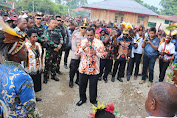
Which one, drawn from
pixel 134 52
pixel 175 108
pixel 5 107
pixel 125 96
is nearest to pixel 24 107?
pixel 5 107

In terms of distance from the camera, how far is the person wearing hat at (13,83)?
1333 mm

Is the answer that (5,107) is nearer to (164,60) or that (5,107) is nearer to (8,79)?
(8,79)

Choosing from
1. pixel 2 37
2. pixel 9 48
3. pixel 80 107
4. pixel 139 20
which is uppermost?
pixel 139 20

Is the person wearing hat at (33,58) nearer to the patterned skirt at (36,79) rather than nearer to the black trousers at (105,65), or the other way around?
the patterned skirt at (36,79)

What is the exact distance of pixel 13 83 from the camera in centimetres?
133

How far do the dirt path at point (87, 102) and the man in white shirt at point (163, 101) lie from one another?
8.24 ft

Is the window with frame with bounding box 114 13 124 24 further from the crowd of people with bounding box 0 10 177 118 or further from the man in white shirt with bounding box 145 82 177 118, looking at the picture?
the man in white shirt with bounding box 145 82 177 118

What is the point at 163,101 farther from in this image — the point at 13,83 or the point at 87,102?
the point at 87,102

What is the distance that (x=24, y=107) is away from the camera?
1438 mm

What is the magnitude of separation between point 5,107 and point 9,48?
56 cm

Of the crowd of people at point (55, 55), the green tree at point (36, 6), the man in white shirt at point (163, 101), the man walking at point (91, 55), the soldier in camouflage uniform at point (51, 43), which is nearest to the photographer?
the man in white shirt at point (163, 101)

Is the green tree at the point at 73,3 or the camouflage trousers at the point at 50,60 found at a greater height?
the green tree at the point at 73,3

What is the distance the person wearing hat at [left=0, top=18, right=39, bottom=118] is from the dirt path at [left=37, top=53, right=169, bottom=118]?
7.01 ft

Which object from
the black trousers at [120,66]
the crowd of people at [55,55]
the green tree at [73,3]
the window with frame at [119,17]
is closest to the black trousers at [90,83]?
the crowd of people at [55,55]
